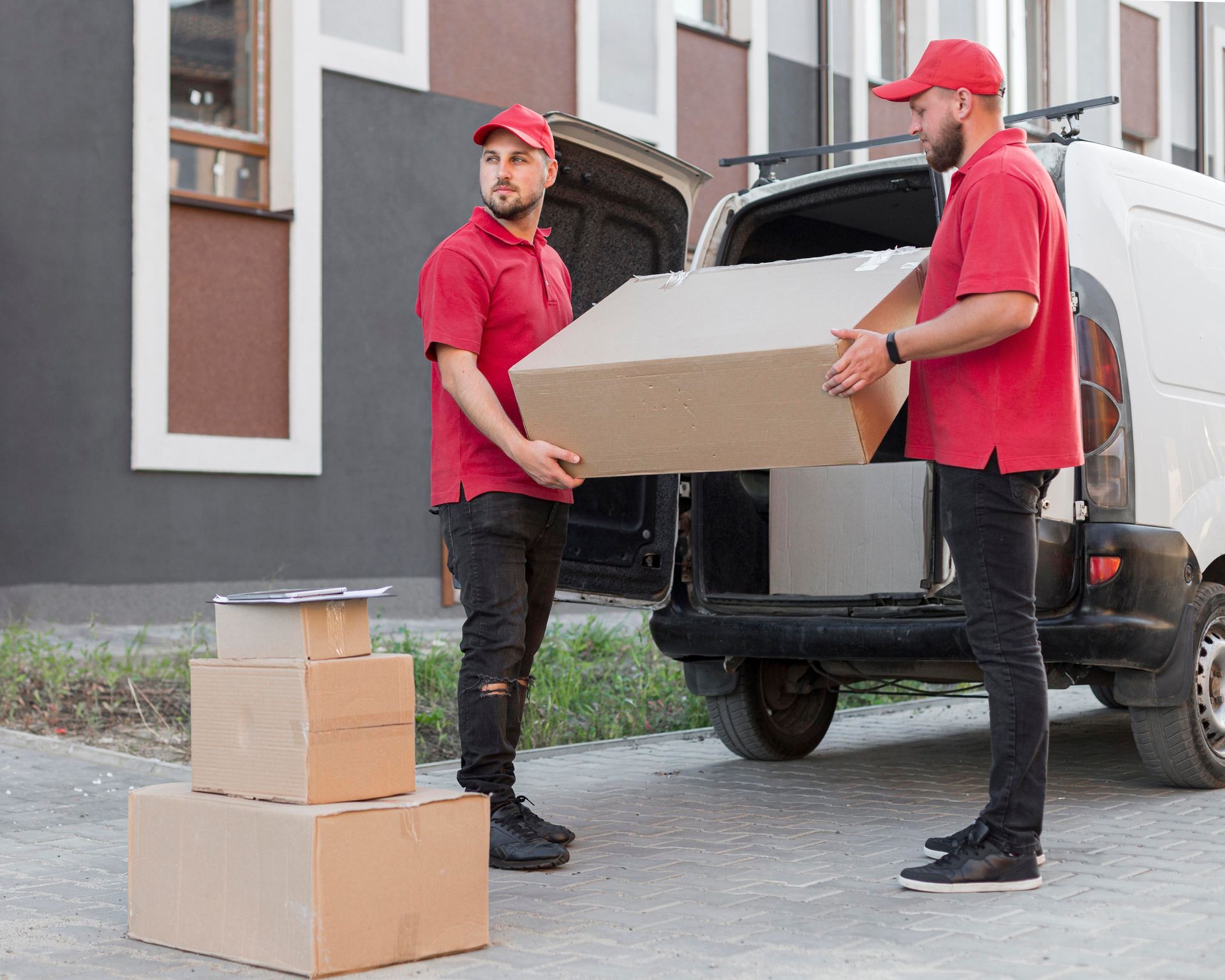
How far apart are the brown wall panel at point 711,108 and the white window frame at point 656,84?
0.79 feet

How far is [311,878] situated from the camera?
3.17 metres

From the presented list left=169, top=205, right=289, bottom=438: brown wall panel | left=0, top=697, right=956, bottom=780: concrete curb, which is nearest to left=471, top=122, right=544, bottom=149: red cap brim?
left=0, top=697, right=956, bottom=780: concrete curb

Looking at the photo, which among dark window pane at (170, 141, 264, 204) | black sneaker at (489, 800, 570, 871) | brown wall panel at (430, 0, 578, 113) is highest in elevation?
brown wall panel at (430, 0, 578, 113)

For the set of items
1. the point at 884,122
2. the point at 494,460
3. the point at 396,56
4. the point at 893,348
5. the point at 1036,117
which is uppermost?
the point at 884,122

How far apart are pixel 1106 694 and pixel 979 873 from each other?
3061mm

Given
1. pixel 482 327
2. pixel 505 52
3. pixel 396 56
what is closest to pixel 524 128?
pixel 482 327

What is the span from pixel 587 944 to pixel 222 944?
0.78 m

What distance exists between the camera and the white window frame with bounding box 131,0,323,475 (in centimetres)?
1095

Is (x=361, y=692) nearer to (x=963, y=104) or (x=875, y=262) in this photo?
(x=875, y=262)

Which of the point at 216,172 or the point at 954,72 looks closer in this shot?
the point at 954,72

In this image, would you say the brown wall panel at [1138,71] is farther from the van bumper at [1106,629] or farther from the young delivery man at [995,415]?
the young delivery man at [995,415]

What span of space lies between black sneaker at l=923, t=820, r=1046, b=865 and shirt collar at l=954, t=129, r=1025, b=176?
1.65 metres

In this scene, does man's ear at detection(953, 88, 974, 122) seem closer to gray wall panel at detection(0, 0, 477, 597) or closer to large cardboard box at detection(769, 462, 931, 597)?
large cardboard box at detection(769, 462, 931, 597)

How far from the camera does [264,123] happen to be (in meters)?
12.1
